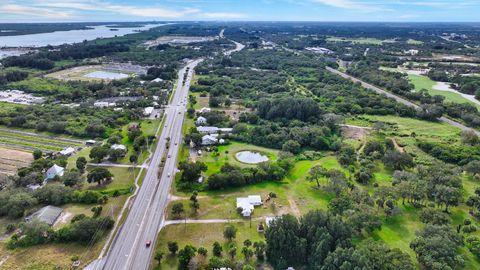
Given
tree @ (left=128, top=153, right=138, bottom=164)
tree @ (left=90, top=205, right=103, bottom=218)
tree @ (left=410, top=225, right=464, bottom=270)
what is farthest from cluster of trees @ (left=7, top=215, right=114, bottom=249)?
tree @ (left=410, top=225, right=464, bottom=270)

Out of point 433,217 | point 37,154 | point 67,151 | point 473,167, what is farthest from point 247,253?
point 37,154

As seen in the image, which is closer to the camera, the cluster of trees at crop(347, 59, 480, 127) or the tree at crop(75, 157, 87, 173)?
the tree at crop(75, 157, 87, 173)

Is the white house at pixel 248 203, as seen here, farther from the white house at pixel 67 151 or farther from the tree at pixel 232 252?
the white house at pixel 67 151

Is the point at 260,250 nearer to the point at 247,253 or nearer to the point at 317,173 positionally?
the point at 247,253

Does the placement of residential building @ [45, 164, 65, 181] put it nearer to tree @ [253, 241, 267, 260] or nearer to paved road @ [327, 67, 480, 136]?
tree @ [253, 241, 267, 260]

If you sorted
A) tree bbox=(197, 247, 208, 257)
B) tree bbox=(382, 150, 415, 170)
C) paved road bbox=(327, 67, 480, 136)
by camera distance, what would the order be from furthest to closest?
paved road bbox=(327, 67, 480, 136), tree bbox=(382, 150, 415, 170), tree bbox=(197, 247, 208, 257)

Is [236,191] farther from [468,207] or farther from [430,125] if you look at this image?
[430,125]

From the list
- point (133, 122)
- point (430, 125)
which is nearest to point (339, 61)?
point (430, 125)
